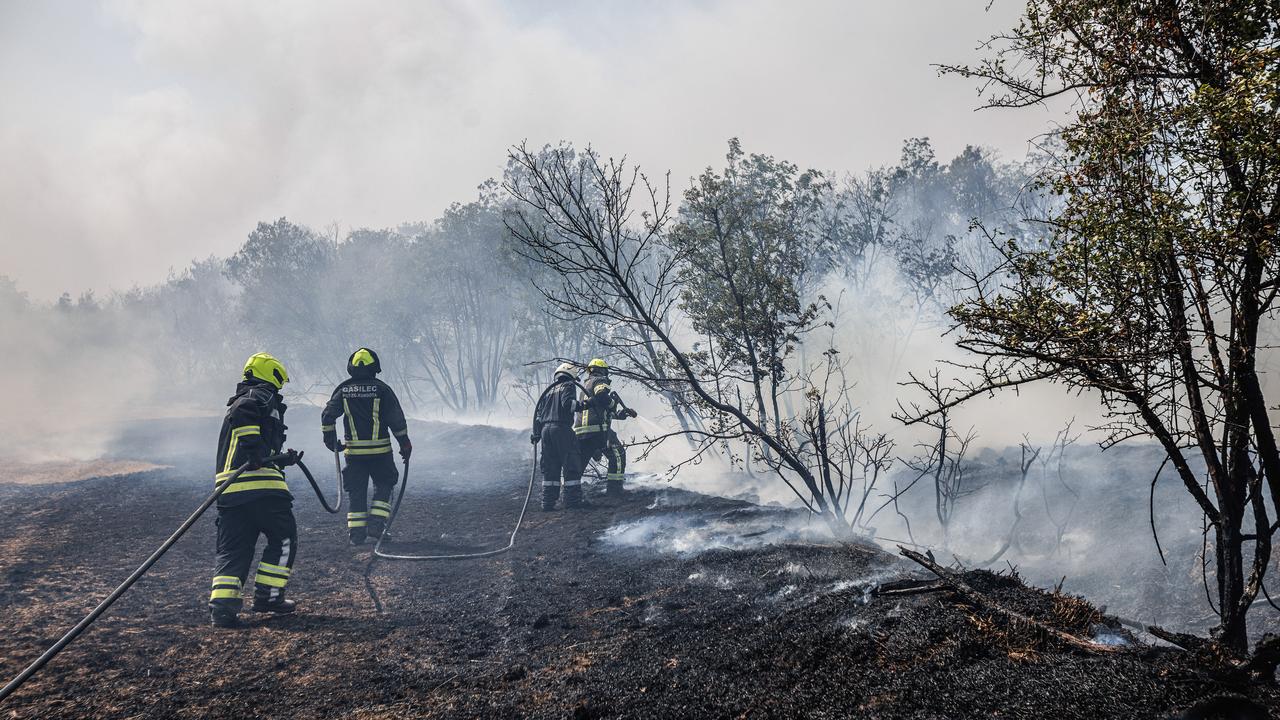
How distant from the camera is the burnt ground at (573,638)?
297cm

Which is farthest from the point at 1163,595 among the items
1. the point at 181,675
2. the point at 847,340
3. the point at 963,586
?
the point at 847,340

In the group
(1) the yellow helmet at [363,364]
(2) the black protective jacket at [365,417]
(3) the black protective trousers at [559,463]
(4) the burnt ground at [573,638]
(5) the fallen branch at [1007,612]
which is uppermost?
(1) the yellow helmet at [363,364]

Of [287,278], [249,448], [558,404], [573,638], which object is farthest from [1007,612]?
[287,278]

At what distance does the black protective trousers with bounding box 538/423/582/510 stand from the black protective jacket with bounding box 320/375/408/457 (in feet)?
7.79

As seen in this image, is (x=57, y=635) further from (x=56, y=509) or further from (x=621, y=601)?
(x=56, y=509)

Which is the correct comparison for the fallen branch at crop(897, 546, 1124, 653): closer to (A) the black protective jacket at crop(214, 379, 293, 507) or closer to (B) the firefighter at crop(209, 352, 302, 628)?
(B) the firefighter at crop(209, 352, 302, 628)

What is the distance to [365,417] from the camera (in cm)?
823

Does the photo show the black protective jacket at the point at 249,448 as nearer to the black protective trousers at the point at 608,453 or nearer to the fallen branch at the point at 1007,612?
the black protective trousers at the point at 608,453

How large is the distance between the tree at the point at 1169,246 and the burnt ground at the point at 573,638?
1255 millimetres

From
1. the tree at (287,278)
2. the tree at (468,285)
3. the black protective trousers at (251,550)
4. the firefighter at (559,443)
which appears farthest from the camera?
the tree at (287,278)

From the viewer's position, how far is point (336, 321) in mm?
34406

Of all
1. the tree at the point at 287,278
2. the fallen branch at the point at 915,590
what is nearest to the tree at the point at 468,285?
the tree at the point at 287,278

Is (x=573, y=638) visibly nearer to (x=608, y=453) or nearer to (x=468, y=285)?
(x=608, y=453)

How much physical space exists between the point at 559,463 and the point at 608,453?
77 centimetres
